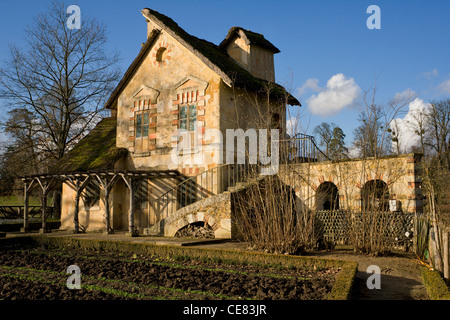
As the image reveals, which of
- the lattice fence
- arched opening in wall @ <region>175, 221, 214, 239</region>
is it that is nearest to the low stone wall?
arched opening in wall @ <region>175, 221, 214, 239</region>

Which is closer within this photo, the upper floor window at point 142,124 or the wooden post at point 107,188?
the wooden post at point 107,188

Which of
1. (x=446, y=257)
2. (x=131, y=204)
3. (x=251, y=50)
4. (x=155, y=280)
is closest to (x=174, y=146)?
(x=131, y=204)

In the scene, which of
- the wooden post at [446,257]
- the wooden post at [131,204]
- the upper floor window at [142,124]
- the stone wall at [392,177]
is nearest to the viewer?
the wooden post at [446,257]

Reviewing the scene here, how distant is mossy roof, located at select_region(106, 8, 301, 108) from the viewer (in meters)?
15.6

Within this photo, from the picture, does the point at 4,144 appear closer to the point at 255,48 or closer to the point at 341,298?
the point at 255,48

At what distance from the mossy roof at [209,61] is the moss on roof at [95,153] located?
183 centimetres

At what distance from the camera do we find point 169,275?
8055 millimetres

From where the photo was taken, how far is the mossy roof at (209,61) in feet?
51.3

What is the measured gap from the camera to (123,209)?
58.3ft

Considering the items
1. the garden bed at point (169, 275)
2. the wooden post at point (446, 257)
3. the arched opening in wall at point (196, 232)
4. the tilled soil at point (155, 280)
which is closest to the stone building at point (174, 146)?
the arched opening in wall at point (196, 232)

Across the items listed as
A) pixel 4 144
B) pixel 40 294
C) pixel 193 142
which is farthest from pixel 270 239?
pixel 4 144

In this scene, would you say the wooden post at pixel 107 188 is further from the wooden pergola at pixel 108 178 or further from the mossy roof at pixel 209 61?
the mossy roof at pixel 209 61

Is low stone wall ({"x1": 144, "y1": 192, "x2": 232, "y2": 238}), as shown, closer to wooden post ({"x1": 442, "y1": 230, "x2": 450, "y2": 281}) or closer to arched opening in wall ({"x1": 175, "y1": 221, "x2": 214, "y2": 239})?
arched opening in wall ({"x1": 175, "y1": 221, "x2": 214, "y2": 239})

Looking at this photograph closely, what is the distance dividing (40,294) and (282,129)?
13.1 m
